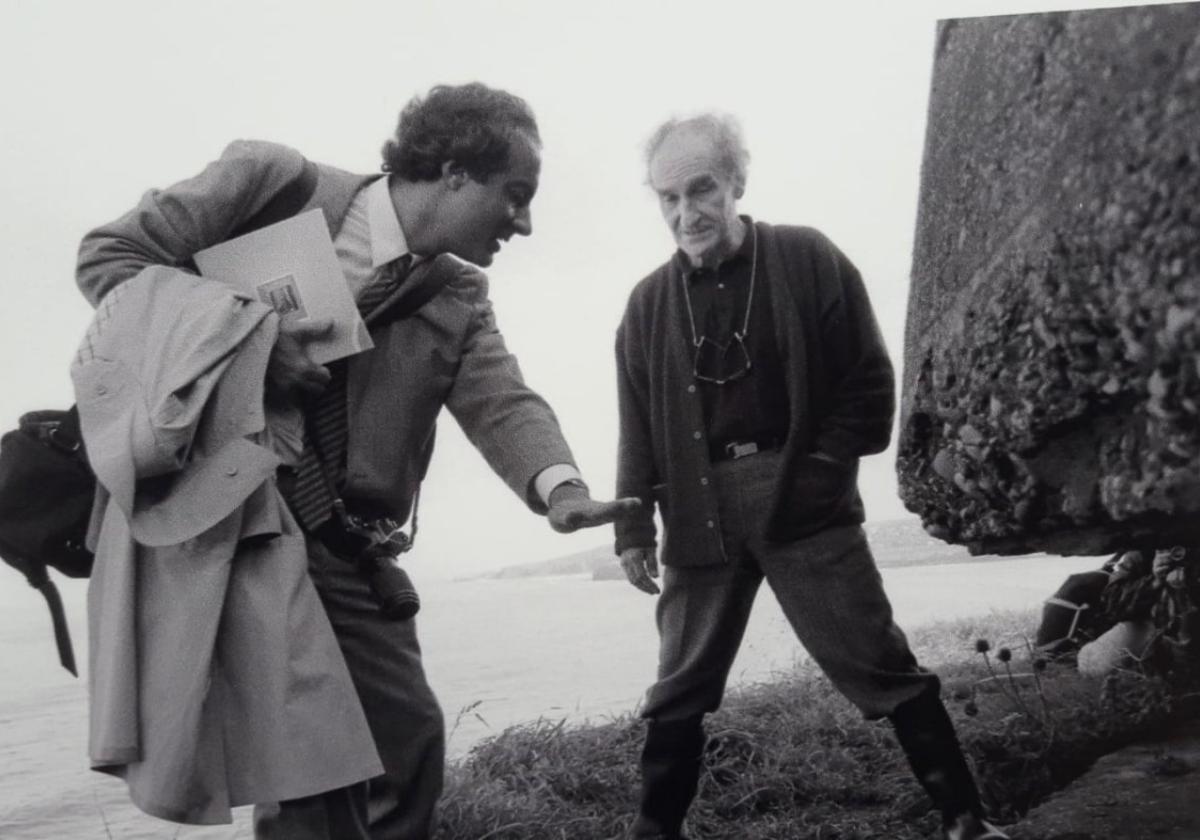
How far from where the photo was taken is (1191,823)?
1.95m

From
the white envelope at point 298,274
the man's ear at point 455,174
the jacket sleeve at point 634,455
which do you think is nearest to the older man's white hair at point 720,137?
the jacket sleeve at point 634,455

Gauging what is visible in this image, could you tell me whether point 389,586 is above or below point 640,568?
above

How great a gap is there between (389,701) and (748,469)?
82 centimetres

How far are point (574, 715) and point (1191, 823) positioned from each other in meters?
1.68

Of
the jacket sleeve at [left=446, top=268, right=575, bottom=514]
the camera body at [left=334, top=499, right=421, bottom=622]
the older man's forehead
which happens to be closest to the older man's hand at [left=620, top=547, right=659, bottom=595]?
the jacket sleeve at [left=446, top=268, right=575, bottom=514]

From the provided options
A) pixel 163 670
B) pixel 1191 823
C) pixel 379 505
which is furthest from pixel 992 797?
pixel 163 670

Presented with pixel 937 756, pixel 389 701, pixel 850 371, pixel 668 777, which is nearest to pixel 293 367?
pixel 389 701

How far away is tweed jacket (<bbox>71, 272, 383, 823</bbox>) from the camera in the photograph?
1.40 m

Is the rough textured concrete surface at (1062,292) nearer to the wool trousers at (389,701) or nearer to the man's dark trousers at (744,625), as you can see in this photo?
the man's dark trousers at (744,625)

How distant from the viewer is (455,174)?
5.85ft

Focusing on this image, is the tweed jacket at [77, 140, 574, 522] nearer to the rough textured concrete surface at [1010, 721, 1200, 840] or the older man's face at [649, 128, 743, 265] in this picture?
the older man's face at [649, 128, 743, 265]

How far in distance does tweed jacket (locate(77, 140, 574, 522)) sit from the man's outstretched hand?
0.05 m

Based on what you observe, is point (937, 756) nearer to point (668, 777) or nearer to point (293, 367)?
point (668, 777)

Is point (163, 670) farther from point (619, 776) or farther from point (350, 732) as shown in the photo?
point (619, 776)
